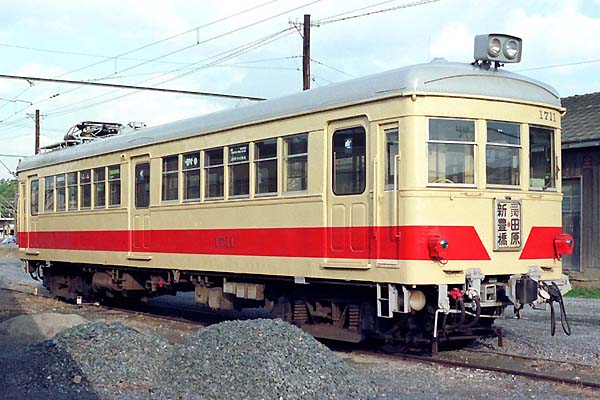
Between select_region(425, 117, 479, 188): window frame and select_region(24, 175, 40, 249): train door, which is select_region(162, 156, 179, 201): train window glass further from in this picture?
select_region(24, 175, 40, 249): train door

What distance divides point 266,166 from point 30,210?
10680 millimetres

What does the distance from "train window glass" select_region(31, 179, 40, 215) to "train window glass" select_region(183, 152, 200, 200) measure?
7632mm

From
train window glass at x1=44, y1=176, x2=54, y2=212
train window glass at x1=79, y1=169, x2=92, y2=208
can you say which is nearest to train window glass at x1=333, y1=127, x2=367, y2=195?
train window glass at x1=79, y1=169, x2=92, y2=208

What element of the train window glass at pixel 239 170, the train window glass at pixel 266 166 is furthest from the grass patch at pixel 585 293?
the train window glass at pixel 266 166

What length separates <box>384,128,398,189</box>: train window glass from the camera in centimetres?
Answer: 1027

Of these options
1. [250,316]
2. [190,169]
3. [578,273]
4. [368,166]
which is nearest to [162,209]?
[190,169]

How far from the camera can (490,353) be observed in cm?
1139

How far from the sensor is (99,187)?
679 inches

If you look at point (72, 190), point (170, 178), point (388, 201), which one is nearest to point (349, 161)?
point (388, 201)

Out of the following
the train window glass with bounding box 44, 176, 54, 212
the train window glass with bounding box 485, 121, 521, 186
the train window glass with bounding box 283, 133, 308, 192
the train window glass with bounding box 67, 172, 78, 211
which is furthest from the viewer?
the train window glass with bounding box 44, 176, 54, 212

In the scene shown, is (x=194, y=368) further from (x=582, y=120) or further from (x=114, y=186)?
(x=582, y=120)

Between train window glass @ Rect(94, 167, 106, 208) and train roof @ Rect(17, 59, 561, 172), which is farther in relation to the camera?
train window glass @ Rect(94, 167, 106, 208)

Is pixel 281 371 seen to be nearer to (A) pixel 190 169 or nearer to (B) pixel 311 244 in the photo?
(B) pixel 311 244

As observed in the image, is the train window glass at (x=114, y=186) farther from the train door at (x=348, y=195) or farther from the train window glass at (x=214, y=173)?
the train door at (x=348, y=195)
